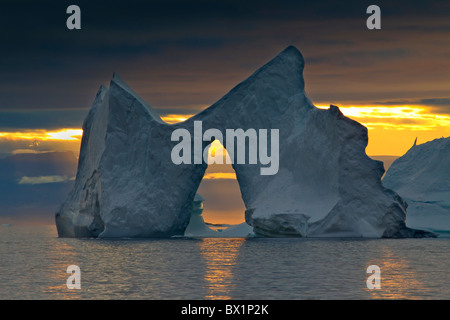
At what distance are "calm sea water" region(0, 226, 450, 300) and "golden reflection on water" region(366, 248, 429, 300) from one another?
0.10 ft

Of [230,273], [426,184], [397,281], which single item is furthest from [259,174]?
[397,281]

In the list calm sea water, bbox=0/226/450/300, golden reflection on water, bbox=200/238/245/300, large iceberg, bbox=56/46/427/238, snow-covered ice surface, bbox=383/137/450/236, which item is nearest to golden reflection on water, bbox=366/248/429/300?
calm sea water, bbox=0/226/450/300

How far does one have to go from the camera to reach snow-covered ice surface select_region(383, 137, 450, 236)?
5725 centimetres

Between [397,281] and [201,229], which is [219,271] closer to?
[397,281]

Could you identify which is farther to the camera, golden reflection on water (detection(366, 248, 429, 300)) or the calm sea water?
the calm sea water

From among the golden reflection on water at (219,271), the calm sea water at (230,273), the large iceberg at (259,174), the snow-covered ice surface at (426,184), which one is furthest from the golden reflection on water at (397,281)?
the snow-covered ice surface at (426,184)

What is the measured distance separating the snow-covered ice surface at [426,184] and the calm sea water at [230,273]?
63.2ft

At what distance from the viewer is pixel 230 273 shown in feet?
→ 82.9

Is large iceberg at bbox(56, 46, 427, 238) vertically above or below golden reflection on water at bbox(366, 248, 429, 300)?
above

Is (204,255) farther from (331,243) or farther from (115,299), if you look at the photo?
(115,299)

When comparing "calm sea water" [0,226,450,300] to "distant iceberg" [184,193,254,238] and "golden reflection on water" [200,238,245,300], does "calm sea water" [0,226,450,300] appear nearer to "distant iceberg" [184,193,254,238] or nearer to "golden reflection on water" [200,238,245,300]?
"golden reflection on water" [200,238,245,300]

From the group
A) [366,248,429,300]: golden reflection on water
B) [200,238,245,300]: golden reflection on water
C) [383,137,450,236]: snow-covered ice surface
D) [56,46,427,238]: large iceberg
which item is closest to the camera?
[366,248,429,300]: golden reflection on water

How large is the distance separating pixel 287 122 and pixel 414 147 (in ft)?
76.4

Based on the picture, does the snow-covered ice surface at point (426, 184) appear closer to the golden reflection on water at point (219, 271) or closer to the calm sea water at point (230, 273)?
the calm sea water at point (230, 273)
